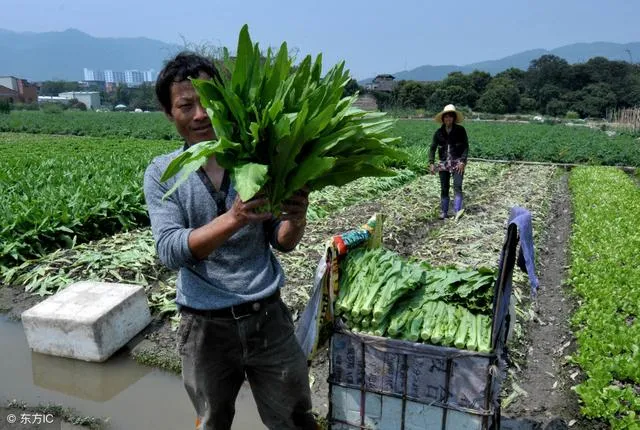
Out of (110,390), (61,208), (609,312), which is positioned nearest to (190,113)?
(110,390)

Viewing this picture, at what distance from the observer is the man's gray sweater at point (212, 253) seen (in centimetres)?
202

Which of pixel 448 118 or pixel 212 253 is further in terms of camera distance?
pixel 448 118

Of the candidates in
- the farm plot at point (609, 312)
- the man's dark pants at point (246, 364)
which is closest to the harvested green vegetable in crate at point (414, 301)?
the man's dark pants at point (246, 364)

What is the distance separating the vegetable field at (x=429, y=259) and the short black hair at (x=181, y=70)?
4.00ft

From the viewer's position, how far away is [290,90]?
1.88 metres

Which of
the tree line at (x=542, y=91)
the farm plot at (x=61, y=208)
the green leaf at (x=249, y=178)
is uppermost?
the tree line at (x=542, y=91)

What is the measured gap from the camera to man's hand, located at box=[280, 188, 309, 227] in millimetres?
1883

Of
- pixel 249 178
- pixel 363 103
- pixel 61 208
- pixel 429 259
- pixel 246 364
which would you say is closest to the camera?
pixel 249 178

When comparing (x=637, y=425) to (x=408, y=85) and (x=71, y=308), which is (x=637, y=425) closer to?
(x=71, y=308)

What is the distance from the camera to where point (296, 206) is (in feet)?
6.25

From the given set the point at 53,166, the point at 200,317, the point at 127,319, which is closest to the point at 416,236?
the point at 127,319

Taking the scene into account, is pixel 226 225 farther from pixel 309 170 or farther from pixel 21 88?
pixel 21 88

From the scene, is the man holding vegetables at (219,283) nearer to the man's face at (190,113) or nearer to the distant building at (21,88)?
the man's face at (190,113)

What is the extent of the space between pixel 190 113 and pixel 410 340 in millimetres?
1420
